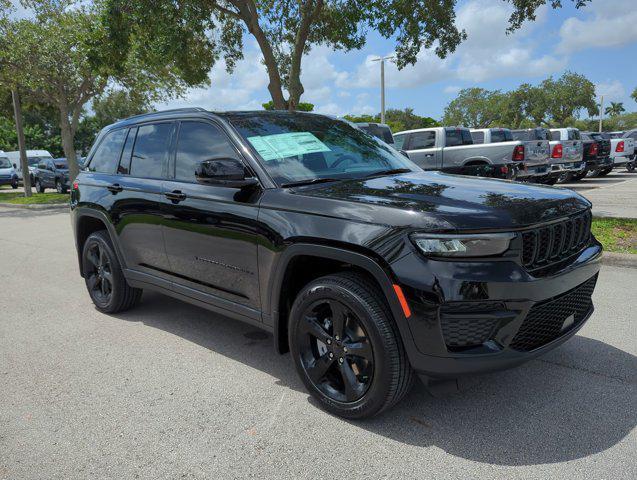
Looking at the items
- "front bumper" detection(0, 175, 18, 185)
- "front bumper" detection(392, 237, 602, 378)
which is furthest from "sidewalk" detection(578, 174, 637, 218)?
"front bumper" detection(0, 175, 18, 185)

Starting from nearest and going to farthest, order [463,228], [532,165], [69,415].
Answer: [463,228]
[69,415]
[532,165]

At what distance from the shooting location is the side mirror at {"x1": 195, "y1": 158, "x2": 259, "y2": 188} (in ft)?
11.3

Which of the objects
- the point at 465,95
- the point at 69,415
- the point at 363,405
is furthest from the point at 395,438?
the point at 465,95

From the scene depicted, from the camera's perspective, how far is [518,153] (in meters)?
13.5

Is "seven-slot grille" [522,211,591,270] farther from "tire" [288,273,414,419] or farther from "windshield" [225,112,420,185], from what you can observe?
"windshield" [225,112,420,185]

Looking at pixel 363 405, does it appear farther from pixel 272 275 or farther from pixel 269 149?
pixel 269 149

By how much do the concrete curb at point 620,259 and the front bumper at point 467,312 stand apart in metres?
4.44

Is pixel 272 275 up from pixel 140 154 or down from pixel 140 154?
down

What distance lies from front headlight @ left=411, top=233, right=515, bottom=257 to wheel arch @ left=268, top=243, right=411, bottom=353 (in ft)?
0.80

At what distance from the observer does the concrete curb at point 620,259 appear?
638 cm

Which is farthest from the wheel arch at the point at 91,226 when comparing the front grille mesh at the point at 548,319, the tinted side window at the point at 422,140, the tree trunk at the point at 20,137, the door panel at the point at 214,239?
the tree trunk at the point at 20,137

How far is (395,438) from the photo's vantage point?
288cm

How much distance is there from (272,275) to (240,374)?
89 cm

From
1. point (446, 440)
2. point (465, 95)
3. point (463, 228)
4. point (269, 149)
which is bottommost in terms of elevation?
point (446, 440)
